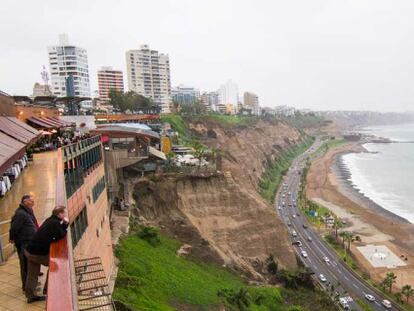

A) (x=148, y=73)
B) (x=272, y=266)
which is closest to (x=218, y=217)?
(x=272, y=266)

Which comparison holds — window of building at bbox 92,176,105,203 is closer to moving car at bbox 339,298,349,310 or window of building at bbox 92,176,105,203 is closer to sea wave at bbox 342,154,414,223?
moving car at bbox 339,298,349,310

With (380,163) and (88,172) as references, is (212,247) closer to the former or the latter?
(88,172)

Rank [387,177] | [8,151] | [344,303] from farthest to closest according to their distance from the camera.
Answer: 1. [387,177]
2. [344,303]
3. [8,151]

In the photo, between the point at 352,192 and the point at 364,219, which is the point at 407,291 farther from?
the point at 352,192

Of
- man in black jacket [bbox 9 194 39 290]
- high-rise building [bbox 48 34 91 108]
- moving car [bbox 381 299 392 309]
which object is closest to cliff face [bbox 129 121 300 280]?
moving car [bbox 381 299 392 309]

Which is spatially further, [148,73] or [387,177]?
[148,73]
